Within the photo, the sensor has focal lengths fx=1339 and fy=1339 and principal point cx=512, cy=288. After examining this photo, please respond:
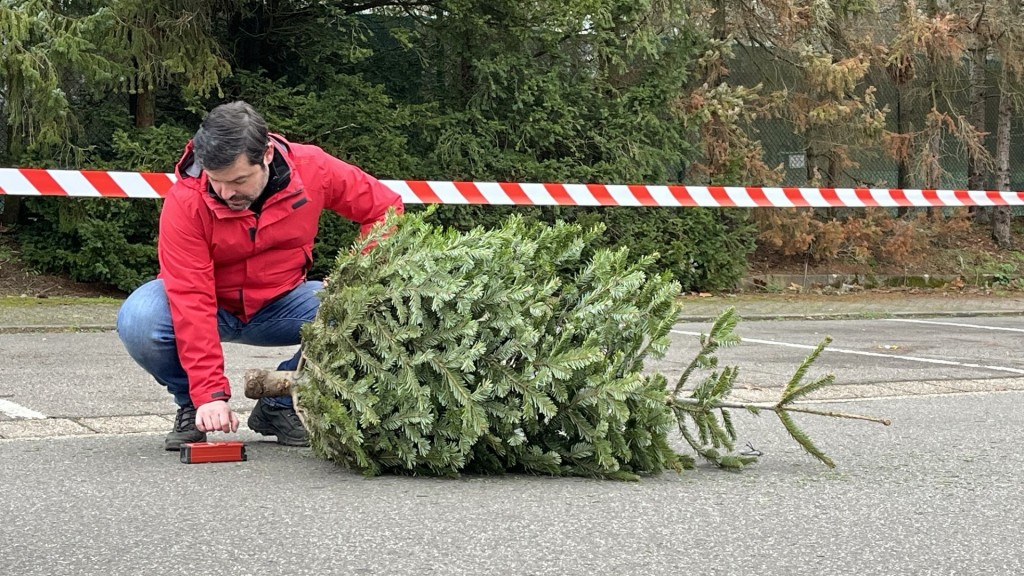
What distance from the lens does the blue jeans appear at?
4906 mm

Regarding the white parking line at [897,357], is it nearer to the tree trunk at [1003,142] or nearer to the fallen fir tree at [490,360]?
the fallen fir tree at [490,360]

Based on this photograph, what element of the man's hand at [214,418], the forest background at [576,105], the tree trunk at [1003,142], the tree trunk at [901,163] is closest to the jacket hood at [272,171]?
the man's hand at [214,418]

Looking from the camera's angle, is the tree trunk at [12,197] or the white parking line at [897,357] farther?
the tree trunk at [12,197]

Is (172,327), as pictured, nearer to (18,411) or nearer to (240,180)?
(240,180)

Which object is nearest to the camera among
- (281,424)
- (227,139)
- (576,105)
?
(227,139)

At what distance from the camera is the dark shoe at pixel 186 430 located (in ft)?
17.0

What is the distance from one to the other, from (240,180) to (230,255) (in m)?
0.43

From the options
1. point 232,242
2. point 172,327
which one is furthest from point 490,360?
point 172,327

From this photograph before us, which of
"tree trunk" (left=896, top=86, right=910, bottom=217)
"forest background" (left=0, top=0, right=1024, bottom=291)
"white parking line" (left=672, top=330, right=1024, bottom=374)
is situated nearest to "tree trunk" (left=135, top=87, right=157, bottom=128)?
"forest background" (left=0, top=0, right=1024, bottom=291)

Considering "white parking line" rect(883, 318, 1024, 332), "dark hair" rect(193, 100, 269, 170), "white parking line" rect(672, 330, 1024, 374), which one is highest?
"dark hair" rect(193, 100, 269, 170)

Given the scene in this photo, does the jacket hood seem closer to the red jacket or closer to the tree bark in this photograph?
the red jacket

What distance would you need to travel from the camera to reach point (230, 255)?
16.2 ft

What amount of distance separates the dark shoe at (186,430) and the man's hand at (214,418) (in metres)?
0.60

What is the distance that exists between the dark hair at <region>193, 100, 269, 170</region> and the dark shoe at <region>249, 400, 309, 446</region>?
50.2 inches
